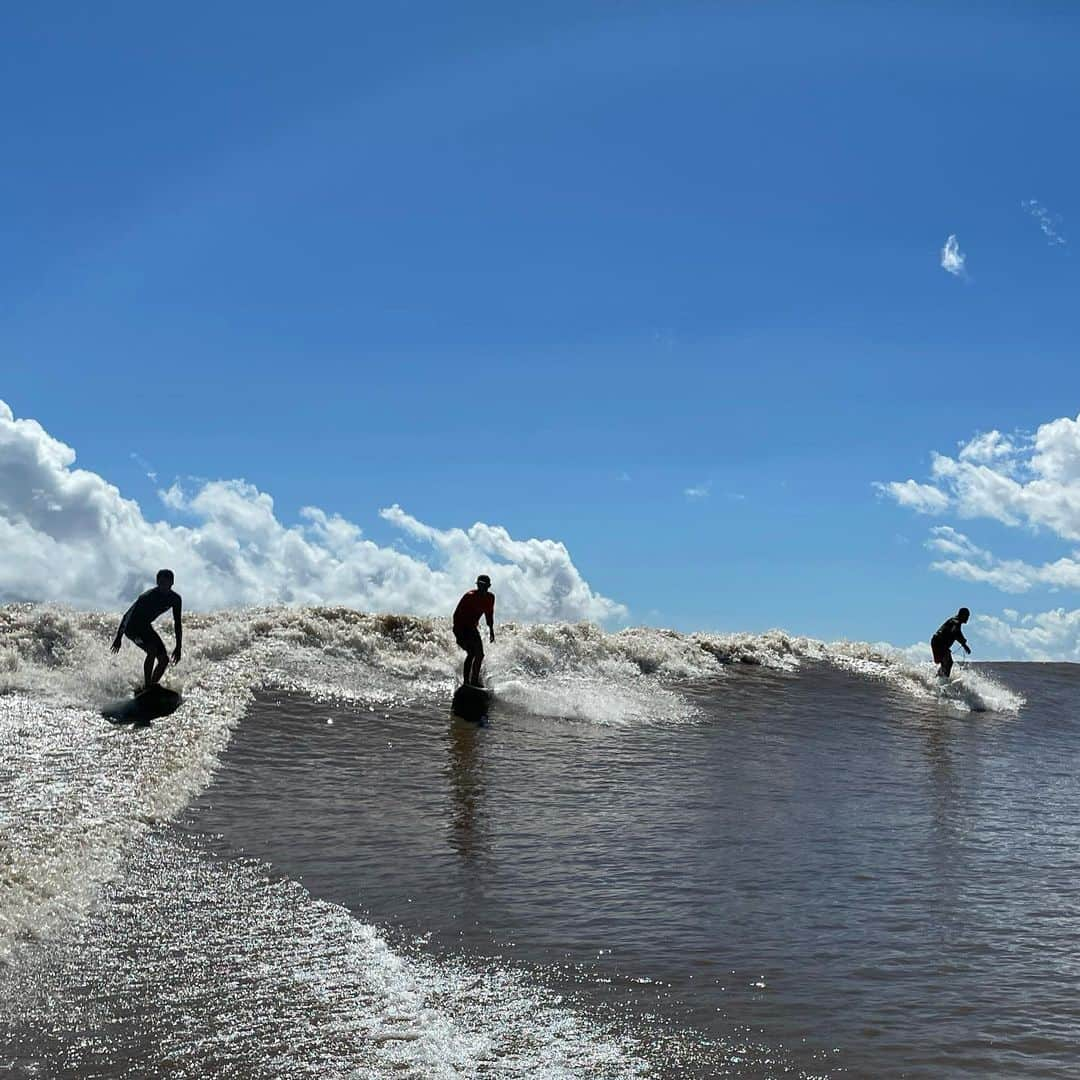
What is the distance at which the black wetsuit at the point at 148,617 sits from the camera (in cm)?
1609

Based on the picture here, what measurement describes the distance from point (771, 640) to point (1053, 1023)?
1923 cm

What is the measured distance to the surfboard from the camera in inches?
547

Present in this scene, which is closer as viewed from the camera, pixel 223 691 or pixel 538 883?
pixel 538 883

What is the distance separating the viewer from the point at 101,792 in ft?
33.8

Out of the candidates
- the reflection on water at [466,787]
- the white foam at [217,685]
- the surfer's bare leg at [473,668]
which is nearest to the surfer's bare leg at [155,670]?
the white foam at [217,685]

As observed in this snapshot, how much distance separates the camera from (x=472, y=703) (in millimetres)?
17312

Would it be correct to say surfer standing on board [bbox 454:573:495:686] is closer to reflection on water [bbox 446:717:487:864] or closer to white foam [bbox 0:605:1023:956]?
white foam [bbox 0:605:1023:956]

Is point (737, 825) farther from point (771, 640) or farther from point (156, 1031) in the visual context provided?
point (771, 640)

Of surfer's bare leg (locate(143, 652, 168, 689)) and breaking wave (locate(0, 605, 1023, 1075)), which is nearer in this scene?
breaking wave (locate(0, 605, 1023, 1075))

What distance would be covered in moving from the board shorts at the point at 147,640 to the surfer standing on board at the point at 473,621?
5.06 m

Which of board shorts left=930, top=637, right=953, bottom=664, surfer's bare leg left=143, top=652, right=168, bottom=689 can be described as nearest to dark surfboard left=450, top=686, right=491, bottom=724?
surfer's bare leg left=143, top=652, right=168, bottom=689

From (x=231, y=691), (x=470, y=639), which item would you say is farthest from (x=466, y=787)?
(x=470, y=639)

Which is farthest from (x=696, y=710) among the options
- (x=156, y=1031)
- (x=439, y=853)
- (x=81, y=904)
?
(x=156, y=1031)

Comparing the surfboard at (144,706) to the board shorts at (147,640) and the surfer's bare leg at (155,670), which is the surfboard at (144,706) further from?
the board shorts at (147,640)
